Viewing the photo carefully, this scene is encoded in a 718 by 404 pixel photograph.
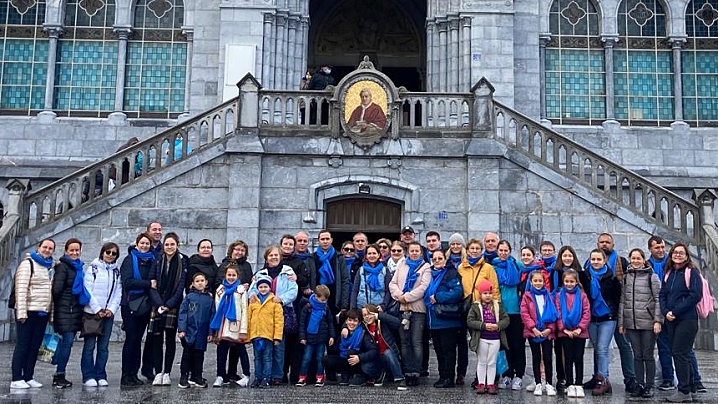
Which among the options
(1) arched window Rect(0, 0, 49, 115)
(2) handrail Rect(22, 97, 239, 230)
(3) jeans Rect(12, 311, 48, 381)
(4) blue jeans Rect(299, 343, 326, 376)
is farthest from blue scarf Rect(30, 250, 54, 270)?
(1) arched window Rect(0, 0, 49, 115)

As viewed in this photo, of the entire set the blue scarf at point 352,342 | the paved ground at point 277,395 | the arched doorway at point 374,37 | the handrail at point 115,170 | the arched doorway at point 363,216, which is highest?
the arched doorway at point 374,37

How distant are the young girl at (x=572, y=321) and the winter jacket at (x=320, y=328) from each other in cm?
280

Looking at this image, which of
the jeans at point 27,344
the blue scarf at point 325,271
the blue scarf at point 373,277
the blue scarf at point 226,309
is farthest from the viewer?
the blue scarf at point 325,271

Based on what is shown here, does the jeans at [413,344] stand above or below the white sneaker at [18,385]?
above

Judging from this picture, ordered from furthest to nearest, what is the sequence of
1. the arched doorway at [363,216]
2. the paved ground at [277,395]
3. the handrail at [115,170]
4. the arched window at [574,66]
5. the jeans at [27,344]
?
the arched window at [574,66] → the arched doorway at [363,216] → the handrail at [115,170] → the jeans at [27,344] → the paved ground at [277,395]

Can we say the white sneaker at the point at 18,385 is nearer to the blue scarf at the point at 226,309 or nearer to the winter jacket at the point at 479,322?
the blue scarf at the point at 226,309

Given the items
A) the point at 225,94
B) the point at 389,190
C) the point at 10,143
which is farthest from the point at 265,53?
the point at 10,143

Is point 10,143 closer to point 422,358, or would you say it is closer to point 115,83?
point 115,83

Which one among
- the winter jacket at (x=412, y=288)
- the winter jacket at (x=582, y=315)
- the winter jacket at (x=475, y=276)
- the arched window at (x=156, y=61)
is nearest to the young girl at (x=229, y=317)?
the winter jacket at (x=412, y=288)

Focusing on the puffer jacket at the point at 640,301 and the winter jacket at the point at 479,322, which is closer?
the puffer jacket at the point at 640,301

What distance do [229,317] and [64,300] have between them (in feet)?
6.35

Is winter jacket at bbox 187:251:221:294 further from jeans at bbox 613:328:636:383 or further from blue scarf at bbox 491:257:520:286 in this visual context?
jeans at bbox 613:328:636:383

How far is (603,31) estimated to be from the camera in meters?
20.9

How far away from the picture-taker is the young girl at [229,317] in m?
9.10
